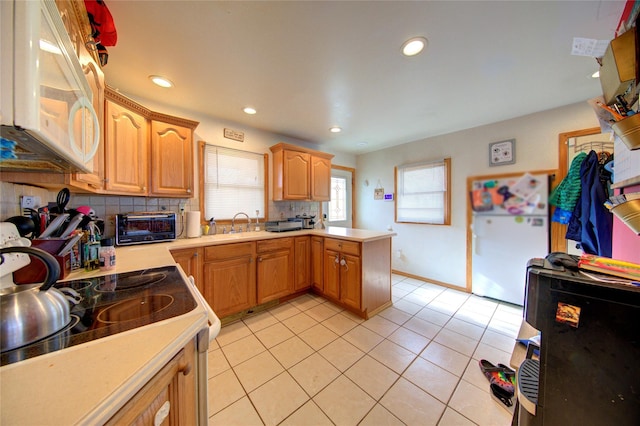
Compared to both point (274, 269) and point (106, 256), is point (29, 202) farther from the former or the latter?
point (274, 269)

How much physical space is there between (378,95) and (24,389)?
260 centimetres

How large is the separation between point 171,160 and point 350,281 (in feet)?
7.59

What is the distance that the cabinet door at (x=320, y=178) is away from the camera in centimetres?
325

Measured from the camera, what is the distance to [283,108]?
2.38 m

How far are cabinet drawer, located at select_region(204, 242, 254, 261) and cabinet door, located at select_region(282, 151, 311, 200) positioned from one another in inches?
37.2

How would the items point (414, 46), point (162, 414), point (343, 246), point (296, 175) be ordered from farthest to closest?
point (296, 175), point (343, 246), point (414, 46), point (162, 414)

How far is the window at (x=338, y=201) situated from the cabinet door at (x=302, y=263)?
1.36 m

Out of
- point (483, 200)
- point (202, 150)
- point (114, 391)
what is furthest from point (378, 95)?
point (114, 391)

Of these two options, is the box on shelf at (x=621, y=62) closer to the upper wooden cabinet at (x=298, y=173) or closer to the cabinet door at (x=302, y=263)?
the cabinet door at (x=302, y=263)

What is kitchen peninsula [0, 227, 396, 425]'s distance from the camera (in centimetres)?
39

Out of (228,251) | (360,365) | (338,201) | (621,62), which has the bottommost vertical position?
(360,365)

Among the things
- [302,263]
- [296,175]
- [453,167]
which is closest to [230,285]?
[302,263]

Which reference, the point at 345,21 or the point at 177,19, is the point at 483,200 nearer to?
the point at 345,21

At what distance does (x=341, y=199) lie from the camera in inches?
171
